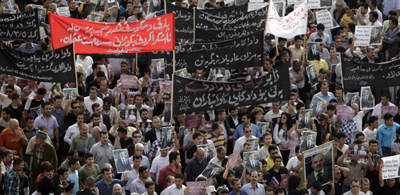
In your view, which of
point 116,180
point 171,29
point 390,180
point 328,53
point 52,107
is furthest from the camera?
point 328,53

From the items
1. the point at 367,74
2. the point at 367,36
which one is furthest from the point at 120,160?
the point at 367,36

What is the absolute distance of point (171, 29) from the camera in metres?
18.9

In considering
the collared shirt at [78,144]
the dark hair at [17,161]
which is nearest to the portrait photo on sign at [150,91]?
the collared shirt at [78,144]

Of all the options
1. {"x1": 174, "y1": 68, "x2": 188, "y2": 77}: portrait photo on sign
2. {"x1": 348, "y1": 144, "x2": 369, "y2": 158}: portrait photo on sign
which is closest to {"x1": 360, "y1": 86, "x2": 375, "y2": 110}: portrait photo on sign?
{"x1": 348, "y1": 144, "x2": 369, "y2": 158}: portrait photo on sign

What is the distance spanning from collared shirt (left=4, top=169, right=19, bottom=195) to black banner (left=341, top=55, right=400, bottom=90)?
25.7 ft

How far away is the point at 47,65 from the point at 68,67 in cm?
47

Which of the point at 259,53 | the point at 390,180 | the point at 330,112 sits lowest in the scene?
the point at 390,180

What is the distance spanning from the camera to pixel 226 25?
69.3ft

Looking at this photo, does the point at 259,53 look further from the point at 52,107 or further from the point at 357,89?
the point at 52,107

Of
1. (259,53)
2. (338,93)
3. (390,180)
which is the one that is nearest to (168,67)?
(259,53)

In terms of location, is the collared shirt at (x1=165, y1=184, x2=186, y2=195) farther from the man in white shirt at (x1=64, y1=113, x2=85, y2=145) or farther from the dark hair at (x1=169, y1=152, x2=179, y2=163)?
the man in white shirt at (x1=64, y1=113, x2=85, y2=145)

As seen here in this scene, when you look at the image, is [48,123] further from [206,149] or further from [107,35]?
[206,149]

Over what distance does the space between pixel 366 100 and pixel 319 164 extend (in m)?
3.18

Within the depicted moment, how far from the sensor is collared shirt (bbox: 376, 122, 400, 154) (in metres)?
17.5
